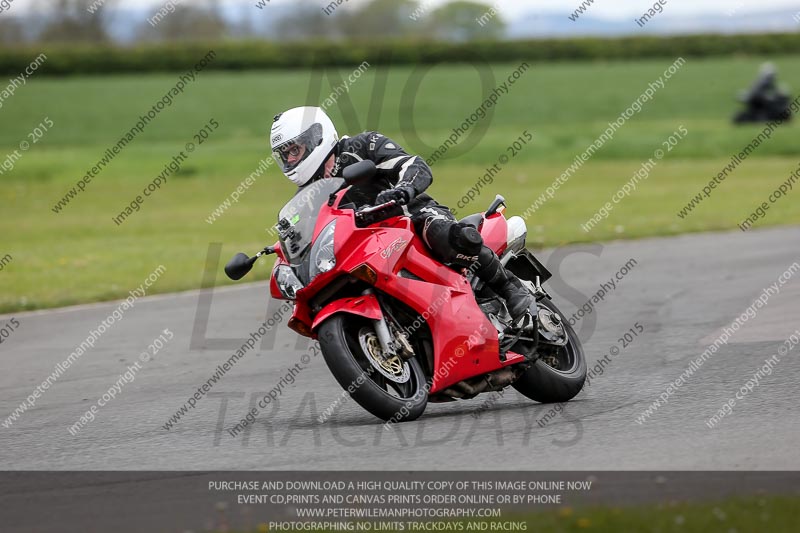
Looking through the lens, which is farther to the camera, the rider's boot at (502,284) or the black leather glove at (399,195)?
the rider's boot at (502,284)

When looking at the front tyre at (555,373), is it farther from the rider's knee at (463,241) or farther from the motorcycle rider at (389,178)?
the rider's knee at (463,241)

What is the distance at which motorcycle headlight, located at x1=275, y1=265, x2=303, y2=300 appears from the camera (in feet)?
22.1

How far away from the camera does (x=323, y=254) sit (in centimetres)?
664

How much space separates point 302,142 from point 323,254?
0.75 m

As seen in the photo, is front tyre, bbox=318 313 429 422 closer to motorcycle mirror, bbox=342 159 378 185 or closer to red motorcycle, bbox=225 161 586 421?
red motorcycle, bbox=225 161 586 421

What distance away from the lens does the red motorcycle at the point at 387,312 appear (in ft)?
21.7

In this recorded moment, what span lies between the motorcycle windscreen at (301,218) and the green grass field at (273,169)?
725 cm

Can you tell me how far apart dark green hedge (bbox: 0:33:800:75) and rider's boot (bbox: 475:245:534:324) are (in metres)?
55.5

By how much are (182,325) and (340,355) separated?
541cm

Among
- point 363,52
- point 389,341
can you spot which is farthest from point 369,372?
point 363,52

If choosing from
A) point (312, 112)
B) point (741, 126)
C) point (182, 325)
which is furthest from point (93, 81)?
point (312, 112)

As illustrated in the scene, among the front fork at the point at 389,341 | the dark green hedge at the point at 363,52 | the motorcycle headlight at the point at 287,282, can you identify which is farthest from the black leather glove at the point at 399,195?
the dark green hedge at the point at 363,52

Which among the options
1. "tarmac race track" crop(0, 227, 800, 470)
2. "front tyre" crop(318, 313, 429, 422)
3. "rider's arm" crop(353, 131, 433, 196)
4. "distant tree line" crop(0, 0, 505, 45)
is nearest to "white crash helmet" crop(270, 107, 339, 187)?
"rider's arm" crop(353, 131, 433, 196)

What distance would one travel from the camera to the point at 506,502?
5.23 metres
